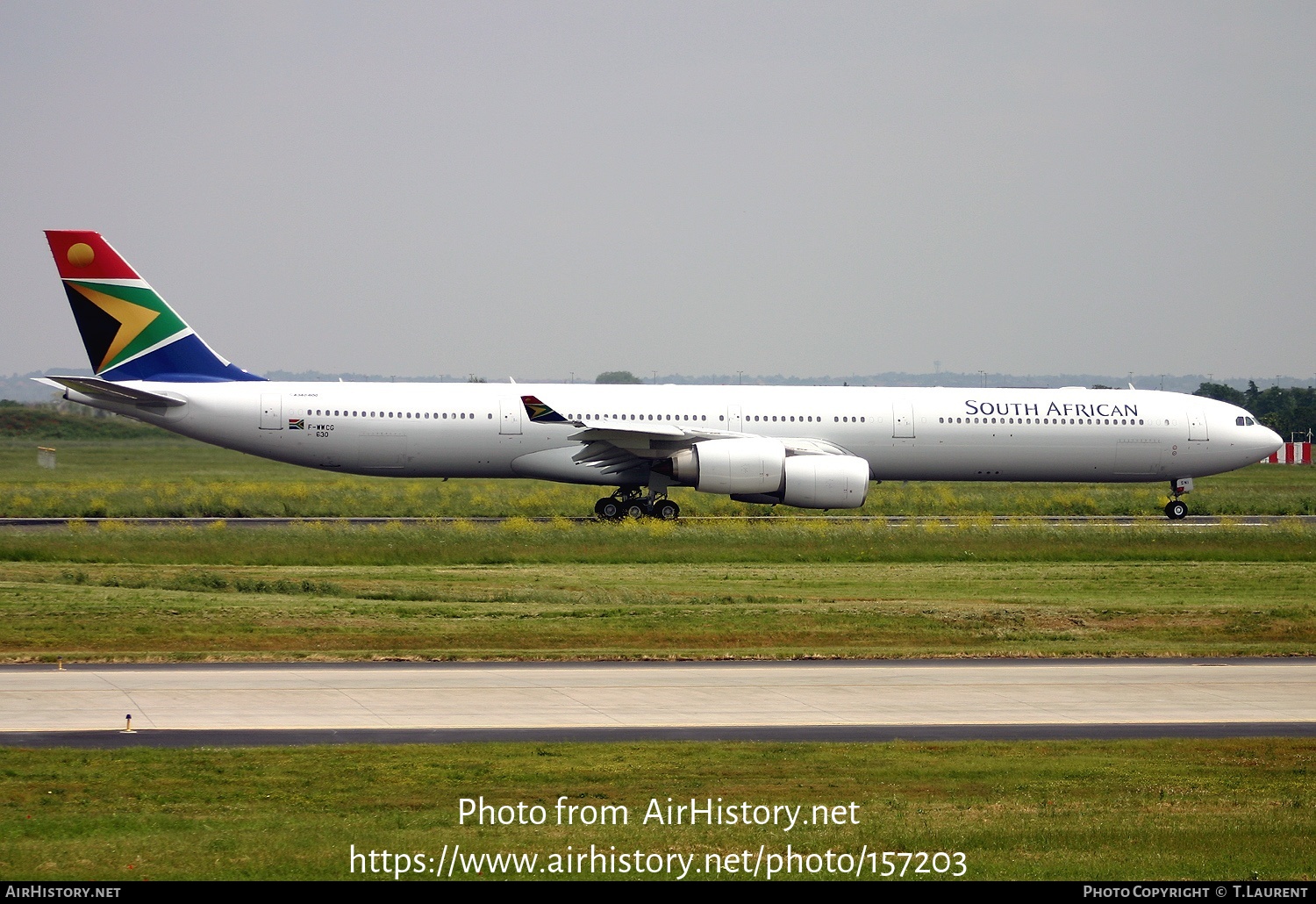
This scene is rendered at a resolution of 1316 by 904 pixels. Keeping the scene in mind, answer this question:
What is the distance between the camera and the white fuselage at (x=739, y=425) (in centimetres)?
3559

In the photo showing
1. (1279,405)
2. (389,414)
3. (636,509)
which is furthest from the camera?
(1279,405)

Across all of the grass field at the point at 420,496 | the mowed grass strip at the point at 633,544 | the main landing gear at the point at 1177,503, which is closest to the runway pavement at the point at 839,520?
the main landing gear at the point at 1177,503

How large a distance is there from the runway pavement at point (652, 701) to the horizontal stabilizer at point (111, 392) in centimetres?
1934

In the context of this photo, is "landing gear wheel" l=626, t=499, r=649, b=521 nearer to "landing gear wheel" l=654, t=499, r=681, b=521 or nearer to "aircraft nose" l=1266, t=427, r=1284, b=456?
"landing gear wheel" l=654, t=499, r=681, b=521

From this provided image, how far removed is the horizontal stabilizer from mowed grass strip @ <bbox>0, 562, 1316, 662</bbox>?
909cm

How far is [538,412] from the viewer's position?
3403 cm

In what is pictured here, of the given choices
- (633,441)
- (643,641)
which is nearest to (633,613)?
(643,641)

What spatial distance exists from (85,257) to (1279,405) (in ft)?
309

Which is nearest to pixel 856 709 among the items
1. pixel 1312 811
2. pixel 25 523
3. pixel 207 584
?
pixel 1312 811

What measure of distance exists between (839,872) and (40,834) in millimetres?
5072

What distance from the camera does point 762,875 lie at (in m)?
8.55

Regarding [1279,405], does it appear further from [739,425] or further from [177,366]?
[177,366]
